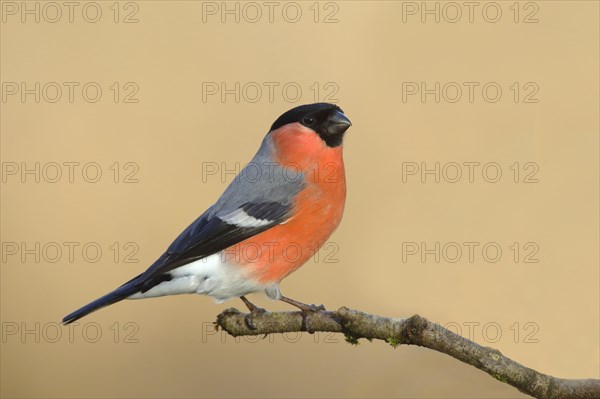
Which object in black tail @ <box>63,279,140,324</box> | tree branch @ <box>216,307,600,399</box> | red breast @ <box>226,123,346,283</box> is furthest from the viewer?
red breast @ <box>226,123,346,283</box>

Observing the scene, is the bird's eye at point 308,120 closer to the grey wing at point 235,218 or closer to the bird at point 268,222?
the bird at point 268,222

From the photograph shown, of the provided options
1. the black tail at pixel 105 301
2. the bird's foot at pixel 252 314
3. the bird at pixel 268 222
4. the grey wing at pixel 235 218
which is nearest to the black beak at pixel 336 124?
the bird at pixel 268 222

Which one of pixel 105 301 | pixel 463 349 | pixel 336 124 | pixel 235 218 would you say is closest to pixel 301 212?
pixel 235 218

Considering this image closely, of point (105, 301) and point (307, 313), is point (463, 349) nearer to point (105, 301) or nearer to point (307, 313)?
point (307, 313)

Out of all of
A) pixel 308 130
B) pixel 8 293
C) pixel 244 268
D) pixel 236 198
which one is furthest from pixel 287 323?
pixel 8 293

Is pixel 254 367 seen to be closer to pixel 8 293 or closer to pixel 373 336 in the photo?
pixel 8 293

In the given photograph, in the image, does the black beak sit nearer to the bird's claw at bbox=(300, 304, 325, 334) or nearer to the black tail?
the bird's claw at bbox=(300, 304, 325, 334)

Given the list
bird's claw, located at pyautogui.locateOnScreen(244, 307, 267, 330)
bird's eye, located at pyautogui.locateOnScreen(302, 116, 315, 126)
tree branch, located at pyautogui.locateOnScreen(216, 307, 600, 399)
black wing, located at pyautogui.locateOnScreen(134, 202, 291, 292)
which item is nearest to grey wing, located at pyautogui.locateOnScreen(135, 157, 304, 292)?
black wing, located at pyautogui.locateOnScreen(134, 202, 291, 292)
